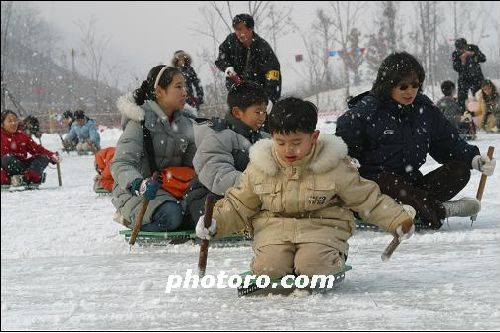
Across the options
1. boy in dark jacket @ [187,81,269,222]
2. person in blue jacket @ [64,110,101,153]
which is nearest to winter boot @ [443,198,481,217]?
boy in dark jacket @ [187,81,269,222]

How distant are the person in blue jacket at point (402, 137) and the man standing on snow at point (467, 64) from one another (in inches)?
385

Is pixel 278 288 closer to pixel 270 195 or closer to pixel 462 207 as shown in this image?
pixel 270 195

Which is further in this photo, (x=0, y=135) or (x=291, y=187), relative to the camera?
(x=0, y=135)

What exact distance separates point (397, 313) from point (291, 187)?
2.57 ft

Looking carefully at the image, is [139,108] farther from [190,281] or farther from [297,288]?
[297,288]

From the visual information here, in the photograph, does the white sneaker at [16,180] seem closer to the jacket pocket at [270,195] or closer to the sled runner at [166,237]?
the sled runner at [166,237]

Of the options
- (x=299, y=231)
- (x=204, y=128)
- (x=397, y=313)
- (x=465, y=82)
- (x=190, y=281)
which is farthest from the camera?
(x=465, y=82)

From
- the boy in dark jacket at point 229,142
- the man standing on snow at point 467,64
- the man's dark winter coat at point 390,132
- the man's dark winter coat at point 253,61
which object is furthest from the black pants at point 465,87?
the boy in dark jacket at point 229,142

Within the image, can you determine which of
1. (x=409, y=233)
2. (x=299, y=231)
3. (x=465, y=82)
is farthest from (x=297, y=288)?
(x=465, y=82)

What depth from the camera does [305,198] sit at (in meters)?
3.55

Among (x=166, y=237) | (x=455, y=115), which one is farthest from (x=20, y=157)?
(x=455, y=115)

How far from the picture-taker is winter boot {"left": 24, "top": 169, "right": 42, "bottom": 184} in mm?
11047

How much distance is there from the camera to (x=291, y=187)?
3572mm

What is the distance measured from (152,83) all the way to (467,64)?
1049 cm
